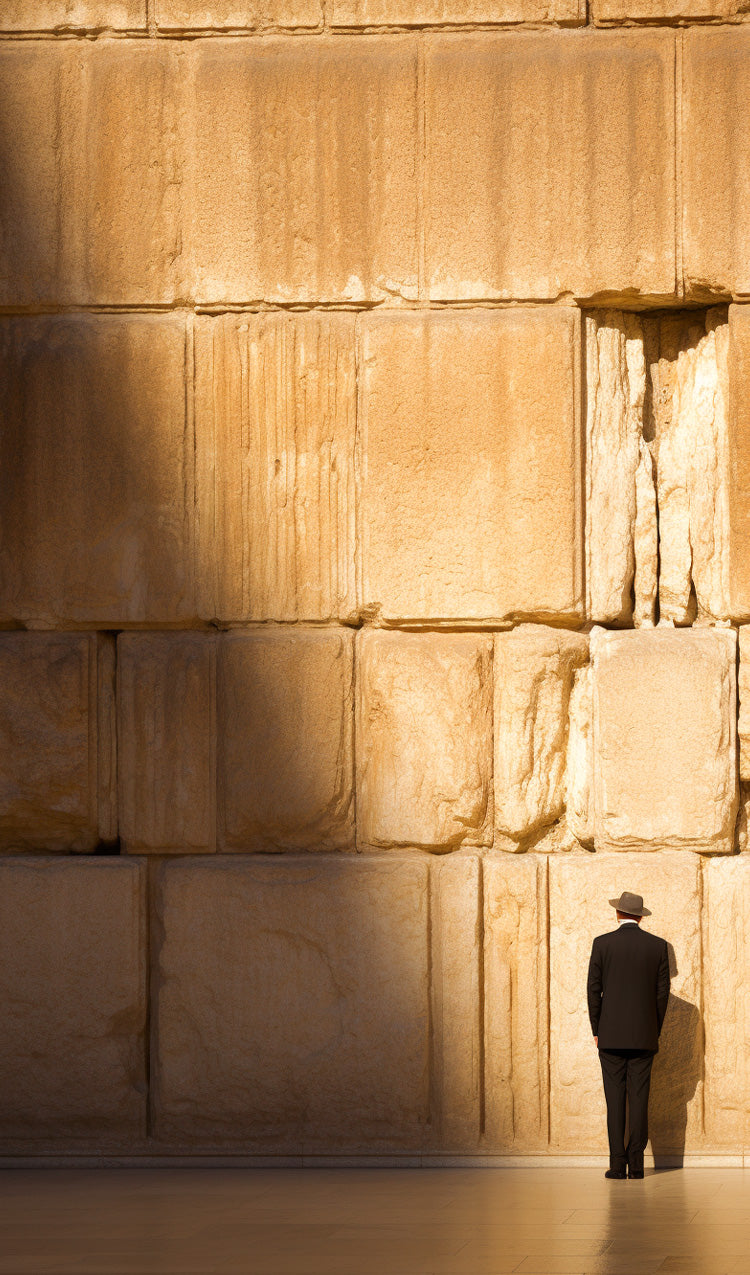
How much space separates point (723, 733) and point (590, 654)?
2.53 feet

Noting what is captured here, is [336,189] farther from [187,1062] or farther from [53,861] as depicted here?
[187,1062]

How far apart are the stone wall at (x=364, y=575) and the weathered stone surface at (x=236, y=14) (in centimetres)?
2

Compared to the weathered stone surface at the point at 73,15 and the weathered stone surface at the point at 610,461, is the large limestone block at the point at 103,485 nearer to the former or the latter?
the weathered stone surface at the point at 73,15

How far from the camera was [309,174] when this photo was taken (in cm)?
851

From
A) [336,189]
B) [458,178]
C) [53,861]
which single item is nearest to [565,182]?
[458,178]

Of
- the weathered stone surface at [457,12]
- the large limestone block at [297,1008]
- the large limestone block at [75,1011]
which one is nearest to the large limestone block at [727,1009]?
the large limestone block at [297,1008]

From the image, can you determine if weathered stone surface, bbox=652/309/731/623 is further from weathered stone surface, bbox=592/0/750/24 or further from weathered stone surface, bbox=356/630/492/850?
weathered stone surface, bbox=592/0/750/24

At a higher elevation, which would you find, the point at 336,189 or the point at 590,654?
the point at 336,189

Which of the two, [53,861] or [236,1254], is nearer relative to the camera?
[236,1254]

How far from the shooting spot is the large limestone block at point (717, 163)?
8.35 m

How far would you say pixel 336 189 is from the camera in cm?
849

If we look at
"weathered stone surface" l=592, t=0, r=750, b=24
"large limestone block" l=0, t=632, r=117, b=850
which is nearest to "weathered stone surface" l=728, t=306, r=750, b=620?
"weathered stone surface" l=592, t=0, r=750, b=24

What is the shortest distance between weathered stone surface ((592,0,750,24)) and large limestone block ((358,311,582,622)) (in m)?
1.59

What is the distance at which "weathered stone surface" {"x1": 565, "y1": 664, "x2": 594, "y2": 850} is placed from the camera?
838cm
